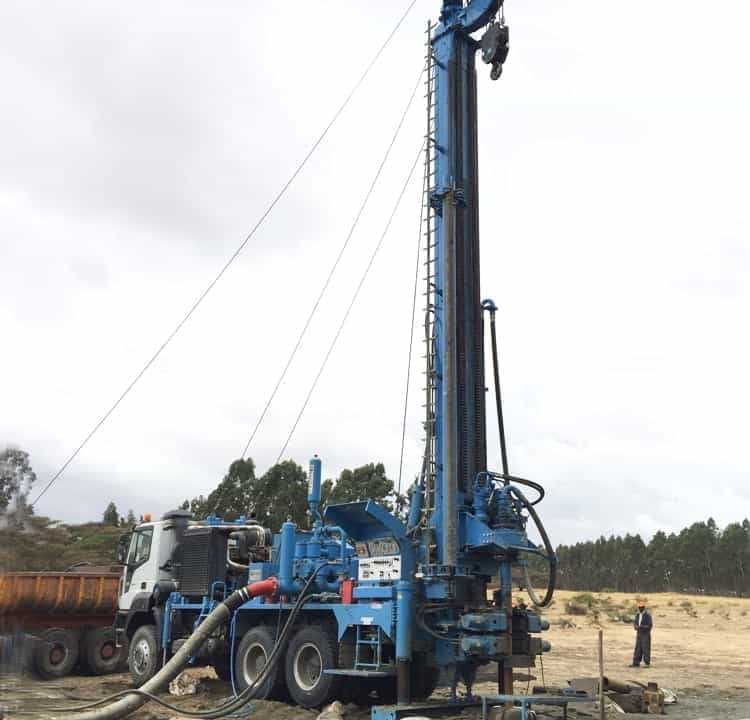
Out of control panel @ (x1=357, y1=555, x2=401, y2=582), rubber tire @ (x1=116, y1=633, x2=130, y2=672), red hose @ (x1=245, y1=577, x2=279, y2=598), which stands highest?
control panel @ (x1=357, y1=555, x2=401, y2=582)

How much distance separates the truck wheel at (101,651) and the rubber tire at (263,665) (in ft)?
20.4

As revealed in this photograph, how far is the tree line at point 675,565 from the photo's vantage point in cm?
9425

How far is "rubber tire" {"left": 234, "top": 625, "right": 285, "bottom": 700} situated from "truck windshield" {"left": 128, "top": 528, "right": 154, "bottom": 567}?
3.98m

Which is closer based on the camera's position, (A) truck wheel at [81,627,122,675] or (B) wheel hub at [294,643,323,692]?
(B) wheel hub at [294,643,323,692]

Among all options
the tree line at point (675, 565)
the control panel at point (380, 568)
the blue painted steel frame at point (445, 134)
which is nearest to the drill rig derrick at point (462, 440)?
the blue painted steel frame at point (445, 134)

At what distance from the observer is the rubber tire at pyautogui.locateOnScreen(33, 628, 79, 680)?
18.6 m

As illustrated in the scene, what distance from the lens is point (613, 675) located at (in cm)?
2019

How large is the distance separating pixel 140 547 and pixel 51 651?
3.26 metres

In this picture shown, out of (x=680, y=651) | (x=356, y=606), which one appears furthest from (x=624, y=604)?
(x=356, y=606)

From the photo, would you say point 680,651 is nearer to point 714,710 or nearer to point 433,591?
point 714,710

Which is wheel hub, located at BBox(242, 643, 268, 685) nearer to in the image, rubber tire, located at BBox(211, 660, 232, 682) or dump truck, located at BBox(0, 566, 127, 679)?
rubber tire, located at BBox(211, 660, 232, 682)

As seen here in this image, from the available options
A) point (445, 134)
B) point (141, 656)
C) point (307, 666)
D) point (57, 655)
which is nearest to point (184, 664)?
point (307, 666)

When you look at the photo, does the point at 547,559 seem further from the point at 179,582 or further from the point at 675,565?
the point at 675,565

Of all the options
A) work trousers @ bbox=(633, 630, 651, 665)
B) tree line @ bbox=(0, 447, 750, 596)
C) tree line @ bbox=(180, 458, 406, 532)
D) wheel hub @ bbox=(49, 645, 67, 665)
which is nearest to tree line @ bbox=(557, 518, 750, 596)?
tree line @ bbox=(0, 447, 750, 596)
